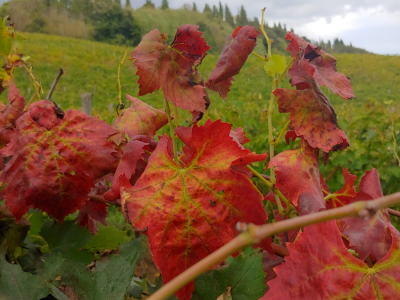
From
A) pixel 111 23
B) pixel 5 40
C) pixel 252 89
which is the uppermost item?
pixel 111 23

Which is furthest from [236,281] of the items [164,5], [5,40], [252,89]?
[164,5]

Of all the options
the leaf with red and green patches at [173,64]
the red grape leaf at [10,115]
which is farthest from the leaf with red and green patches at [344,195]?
the red grape leaf at [10,115]

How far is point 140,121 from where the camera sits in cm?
69

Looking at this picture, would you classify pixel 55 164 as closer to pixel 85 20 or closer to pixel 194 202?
pixel 194 202

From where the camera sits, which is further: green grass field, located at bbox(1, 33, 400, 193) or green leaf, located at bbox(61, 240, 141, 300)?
green grass field, located at bbox(1, 33, 400, 193)

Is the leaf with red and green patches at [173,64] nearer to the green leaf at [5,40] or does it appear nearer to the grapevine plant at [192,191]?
the grapevine plant at [192,191]

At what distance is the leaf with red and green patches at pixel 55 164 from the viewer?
0.54 meters

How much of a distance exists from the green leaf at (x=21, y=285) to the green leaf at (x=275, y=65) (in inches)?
19.7

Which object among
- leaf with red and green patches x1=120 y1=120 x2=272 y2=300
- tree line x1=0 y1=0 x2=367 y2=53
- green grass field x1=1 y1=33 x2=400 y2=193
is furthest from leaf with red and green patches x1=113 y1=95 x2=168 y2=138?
tree line x1=0 y1=0 x2=367 y2=53

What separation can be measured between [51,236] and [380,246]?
65 cm

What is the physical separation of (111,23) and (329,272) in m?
23.2

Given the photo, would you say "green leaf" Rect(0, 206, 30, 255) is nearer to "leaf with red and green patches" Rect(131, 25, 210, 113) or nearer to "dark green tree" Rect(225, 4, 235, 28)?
"leaf with red and green patches" Rect(131, 25, 210, 113)

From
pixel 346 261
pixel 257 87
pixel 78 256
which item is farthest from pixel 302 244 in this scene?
pixel 257 87

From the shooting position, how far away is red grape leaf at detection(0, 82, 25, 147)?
64 centimetres
